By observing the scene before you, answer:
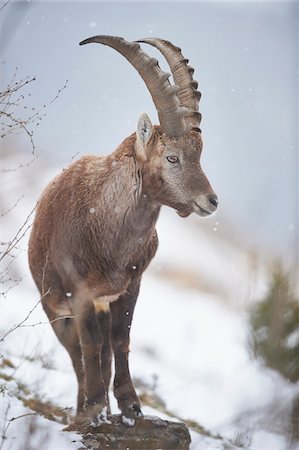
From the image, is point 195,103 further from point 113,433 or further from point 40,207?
point 113,433

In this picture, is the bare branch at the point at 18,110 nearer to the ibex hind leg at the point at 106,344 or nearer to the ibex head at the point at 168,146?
the ibex head at the point at 168,146

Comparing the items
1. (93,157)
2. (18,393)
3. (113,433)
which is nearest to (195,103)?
(93,157)

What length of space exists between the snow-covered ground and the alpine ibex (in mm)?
418

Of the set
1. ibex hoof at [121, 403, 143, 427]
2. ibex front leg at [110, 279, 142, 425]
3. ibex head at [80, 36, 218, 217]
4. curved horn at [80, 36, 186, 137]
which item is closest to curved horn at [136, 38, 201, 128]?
ibex head at [80, 36, 218, 217]

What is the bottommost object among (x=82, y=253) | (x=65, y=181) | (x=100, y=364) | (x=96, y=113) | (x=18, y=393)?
(x=18, y=393)

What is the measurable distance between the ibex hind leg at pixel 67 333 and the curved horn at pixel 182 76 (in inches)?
75.9

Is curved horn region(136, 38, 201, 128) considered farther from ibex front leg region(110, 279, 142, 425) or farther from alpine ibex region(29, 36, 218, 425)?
ibex front leg region(110, 279, 142, 425)

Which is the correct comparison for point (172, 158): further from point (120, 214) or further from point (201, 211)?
point (120, 214)

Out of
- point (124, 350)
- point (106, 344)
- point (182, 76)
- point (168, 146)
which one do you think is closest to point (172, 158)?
point (168, 146)

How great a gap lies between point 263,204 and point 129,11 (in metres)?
5.67

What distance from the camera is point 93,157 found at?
20.2ft

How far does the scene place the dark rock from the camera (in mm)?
5461

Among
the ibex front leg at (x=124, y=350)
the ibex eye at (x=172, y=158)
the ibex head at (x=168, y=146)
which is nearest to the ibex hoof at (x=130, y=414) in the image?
the ibex front leg at (x=124, y=350)

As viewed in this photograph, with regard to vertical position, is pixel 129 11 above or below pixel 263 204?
above
